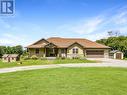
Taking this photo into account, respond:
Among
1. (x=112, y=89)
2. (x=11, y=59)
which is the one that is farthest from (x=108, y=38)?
(x=112, y=89)

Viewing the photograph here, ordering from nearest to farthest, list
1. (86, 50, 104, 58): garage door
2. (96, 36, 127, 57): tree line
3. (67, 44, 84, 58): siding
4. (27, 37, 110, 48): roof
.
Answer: (67, 44, 84, 58): siding → (27, 37, 110, 48): roof → (86, 50, 104, 58): garage door → (96, 36, 127, 57): tree line

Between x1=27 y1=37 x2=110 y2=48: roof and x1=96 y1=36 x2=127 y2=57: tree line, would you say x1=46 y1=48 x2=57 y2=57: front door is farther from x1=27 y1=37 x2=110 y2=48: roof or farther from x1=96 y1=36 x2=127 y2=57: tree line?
x1=96 y1=36 x2=127 y2=57: tree line

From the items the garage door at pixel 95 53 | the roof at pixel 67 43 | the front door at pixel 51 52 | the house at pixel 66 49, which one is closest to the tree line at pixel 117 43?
the garage door at pixel 95 53

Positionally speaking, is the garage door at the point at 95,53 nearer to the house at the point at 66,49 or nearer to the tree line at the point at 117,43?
the house at the point at 66,49

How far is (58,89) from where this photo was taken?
1187cm

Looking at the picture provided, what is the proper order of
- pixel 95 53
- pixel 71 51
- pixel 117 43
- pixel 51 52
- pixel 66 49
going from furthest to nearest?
pixel 117 43 < pixel 95 53 < pixel 51 52 < pixel 66 49 < pixel 71 51

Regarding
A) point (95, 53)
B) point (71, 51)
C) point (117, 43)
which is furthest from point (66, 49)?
point (117, 43)

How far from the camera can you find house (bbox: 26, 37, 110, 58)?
50.7 metres

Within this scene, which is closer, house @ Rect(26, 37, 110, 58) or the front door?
house @ Rect(26, 37, 110, 58)

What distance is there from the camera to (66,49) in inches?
2036

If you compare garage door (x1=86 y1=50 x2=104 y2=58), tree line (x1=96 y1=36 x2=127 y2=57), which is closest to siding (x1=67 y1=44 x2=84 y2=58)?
garage door (x1=86 y1=50 x2=104 y2=58)

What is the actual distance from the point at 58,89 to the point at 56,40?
45.3 meters

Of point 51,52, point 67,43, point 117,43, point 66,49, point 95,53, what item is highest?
point 117,43

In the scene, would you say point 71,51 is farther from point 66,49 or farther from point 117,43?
point 117,43
